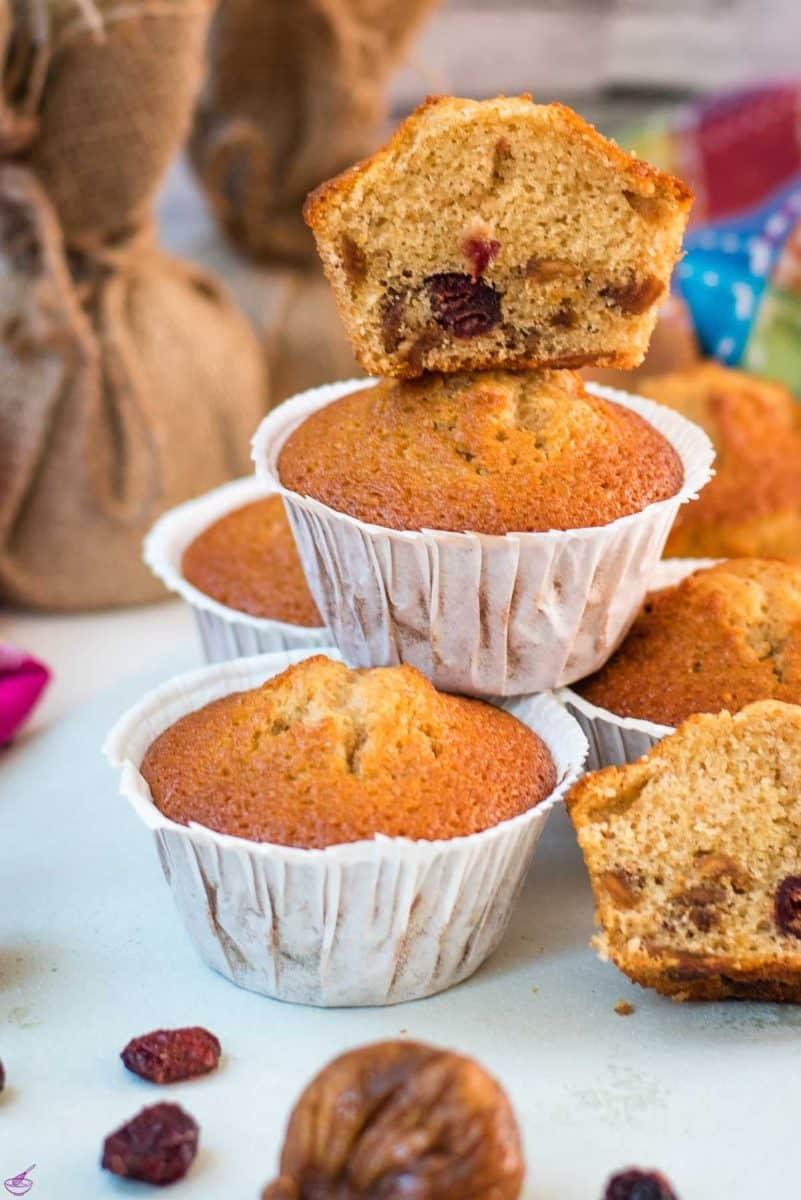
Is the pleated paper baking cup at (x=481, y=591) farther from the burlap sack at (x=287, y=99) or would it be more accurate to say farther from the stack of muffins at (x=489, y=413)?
the burlap sack at (x=287, y=99)

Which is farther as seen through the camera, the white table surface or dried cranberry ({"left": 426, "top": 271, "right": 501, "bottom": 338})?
dried cranberry ({"left": 426, "top": 271, "right": 501, "bottom": 338})

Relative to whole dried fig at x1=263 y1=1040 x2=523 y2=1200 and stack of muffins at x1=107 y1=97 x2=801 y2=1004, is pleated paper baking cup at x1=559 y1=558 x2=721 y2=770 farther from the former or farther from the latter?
whole dried fig at x1=263 y1=1040 x2=523 y2=1200

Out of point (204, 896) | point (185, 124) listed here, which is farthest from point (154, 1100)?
point (185, 124)

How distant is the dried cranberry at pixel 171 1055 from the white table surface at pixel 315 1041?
16 mm

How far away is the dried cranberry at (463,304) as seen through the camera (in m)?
1.91

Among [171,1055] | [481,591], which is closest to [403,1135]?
[171,1055]

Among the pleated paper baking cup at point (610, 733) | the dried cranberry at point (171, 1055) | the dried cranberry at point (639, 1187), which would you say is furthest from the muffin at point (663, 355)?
the dried cranberry at point (639, 1187)

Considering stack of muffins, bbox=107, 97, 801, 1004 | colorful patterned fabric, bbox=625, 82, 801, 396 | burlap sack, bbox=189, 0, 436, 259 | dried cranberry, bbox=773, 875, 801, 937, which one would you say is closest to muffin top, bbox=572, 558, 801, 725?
stack of muffins, bbox=107, 97, 801, 1004

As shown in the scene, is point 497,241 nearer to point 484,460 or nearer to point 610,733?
point 484,460

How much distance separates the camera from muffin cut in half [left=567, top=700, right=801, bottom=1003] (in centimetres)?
177

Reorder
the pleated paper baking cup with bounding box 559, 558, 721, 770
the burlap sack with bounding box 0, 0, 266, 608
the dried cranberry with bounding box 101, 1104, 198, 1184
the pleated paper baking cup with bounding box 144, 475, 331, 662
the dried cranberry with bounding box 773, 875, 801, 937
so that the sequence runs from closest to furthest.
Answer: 1. the dried cranberry with bounding box 101, 1104, 198, 1184
2. the dried cranberry with bounding box 773, 875, 801, 937
3. the pleated paper baking cup with bounding box 559, 558, 721, 770
4. the pleated paper baking cup with bounding box 144, 475, 331, 662
5. the burlap sack with bounding box 0, 0, 266, 608

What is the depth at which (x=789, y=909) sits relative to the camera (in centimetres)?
177

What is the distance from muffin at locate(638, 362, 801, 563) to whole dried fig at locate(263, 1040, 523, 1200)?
1581 millimetres

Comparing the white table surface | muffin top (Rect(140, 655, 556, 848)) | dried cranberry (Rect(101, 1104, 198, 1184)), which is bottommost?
the white table surface
